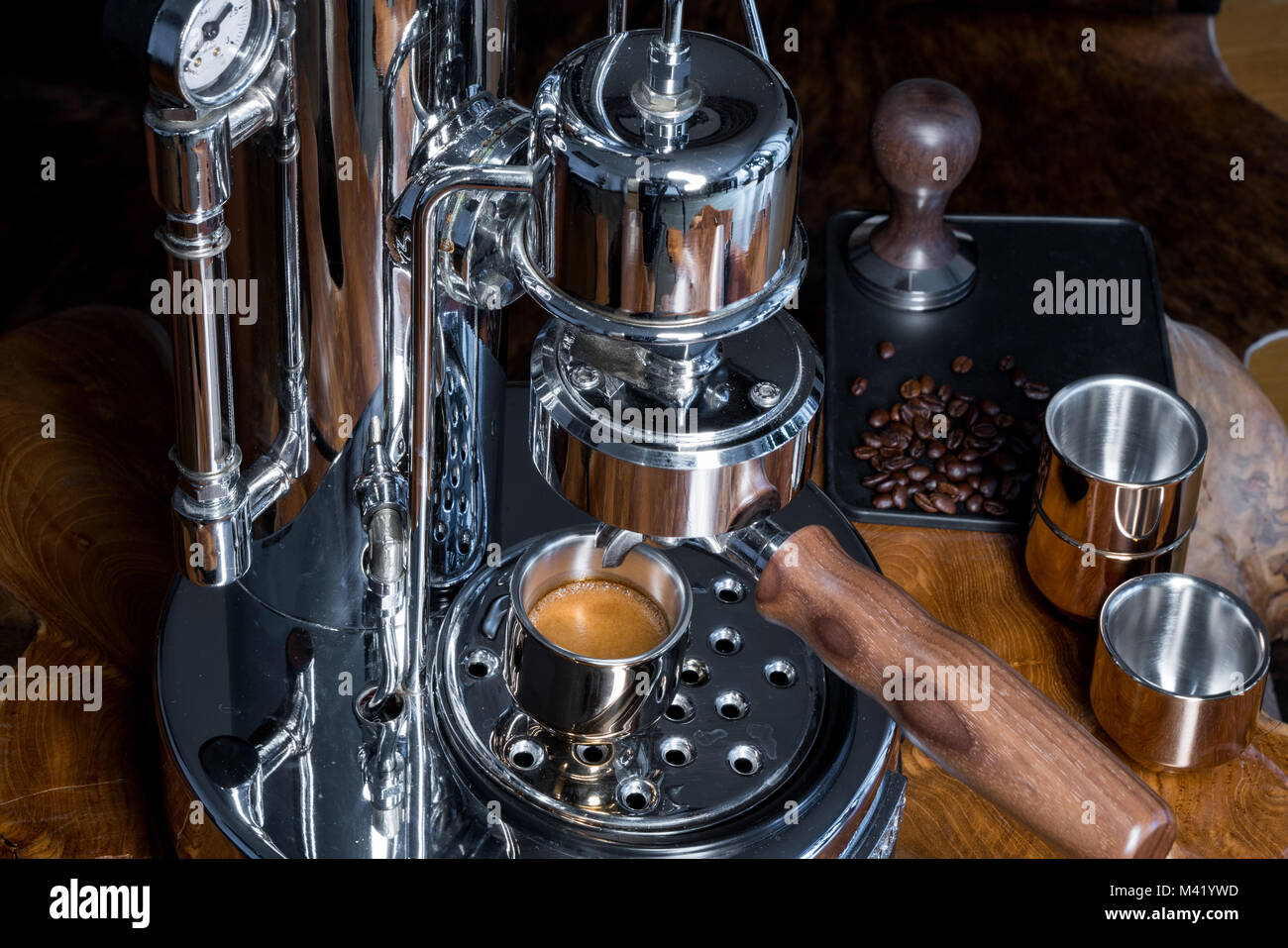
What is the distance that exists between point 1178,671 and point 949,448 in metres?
0.22

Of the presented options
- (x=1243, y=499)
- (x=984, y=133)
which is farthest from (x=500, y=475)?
(x=984, y=133)

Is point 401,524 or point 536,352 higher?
point 536,352

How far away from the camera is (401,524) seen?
2.51 ft

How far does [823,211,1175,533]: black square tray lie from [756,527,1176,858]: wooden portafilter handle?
14.6 inches

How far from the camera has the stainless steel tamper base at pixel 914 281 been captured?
1170 mm

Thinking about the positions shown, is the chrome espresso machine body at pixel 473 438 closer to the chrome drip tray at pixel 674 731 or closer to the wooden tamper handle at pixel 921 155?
the chrome drip tray at pixel 674 731

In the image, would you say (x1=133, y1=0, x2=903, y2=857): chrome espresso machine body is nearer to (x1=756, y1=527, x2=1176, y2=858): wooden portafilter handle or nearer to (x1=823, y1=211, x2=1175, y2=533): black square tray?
(x1=756, y1=527, x2=1176, y2=858): wooden portafilter handle

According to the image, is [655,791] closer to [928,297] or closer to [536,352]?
[536,352]

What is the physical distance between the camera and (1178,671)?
922 mm

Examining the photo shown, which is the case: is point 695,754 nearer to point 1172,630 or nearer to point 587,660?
point 587,660

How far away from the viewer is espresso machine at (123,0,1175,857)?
558 mm

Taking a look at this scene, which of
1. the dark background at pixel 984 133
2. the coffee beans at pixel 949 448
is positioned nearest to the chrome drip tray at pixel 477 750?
the coffee beans at pixel 949 448
